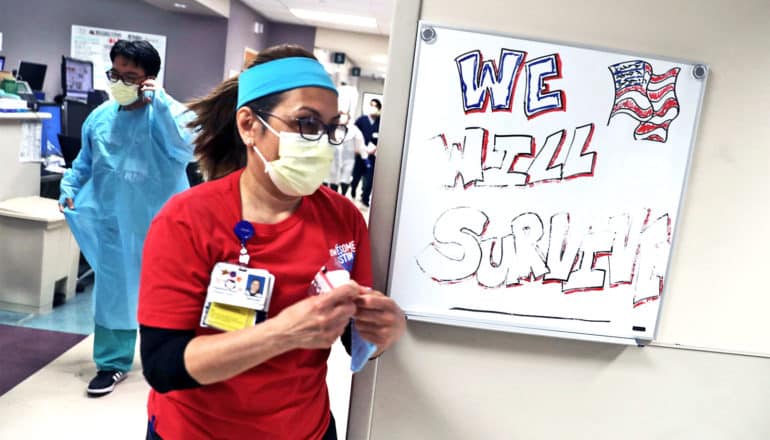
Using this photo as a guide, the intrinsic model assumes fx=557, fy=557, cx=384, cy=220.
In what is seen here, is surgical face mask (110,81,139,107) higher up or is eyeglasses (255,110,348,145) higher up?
surgical face mask (110,81,139,107)

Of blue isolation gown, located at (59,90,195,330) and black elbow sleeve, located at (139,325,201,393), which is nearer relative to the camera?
black elbow sleeve, located at (139,325,201,393)

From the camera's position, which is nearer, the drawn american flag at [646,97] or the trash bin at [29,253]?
the drawn american flag at [646,97]

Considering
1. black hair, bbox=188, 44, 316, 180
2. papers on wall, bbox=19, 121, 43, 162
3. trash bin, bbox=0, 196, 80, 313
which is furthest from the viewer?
papers on wall, bbox=19, 121, 43, 162

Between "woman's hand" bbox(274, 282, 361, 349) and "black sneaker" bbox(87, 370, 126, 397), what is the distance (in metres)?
1.95

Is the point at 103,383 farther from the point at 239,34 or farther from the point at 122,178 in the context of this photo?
the point at 239,34

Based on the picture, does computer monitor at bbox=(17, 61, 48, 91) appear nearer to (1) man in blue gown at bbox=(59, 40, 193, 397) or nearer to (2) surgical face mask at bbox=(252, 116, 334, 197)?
(1) man in blue gown at bbox=(59, 40, 193, 397)

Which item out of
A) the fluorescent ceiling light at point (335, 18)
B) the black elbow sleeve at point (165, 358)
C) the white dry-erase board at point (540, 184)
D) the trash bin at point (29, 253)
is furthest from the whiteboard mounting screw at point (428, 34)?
the fluorescent ceiling light at point (335, 18)

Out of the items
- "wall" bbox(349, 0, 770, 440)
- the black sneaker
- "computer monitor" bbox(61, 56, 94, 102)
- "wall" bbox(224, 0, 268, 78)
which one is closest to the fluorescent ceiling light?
"wall" bbox(224, 0, 268, 78)

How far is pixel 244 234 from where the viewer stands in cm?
92

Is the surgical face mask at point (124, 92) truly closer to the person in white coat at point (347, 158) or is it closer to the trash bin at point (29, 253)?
the trash bin at point (29, 253)

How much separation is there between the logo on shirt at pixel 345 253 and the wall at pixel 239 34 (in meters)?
6.92

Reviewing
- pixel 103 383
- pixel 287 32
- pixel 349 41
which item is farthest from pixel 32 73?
pixel 349 41

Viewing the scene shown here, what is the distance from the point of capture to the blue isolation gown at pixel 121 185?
7.46 feet

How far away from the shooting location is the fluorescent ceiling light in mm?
8016
